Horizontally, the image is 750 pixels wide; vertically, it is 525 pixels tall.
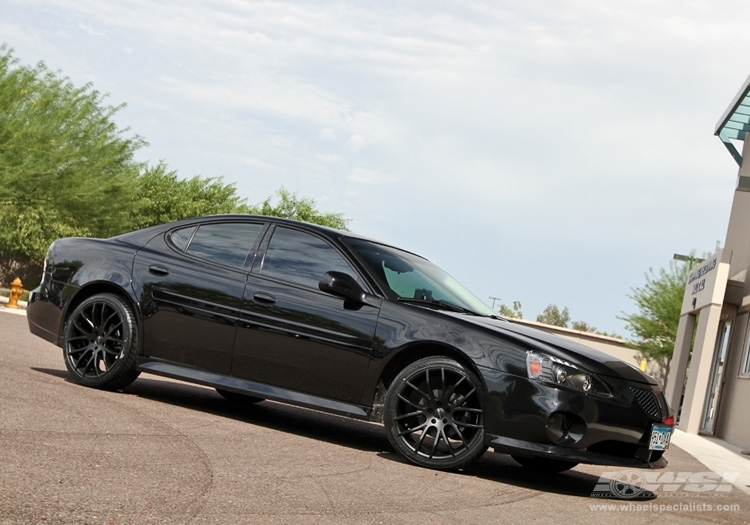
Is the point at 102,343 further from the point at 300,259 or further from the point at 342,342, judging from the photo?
the point at 342,342

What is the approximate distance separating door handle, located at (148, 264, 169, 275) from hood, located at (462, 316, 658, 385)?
7.98ft

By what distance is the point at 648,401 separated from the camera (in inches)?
259

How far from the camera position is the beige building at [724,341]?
19.5 meters

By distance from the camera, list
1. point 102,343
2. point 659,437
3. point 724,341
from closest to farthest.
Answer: point 659,437 → point 102,343 → point 724,341

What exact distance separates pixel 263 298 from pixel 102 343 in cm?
153

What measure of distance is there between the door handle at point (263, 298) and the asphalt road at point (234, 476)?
0.90 meters

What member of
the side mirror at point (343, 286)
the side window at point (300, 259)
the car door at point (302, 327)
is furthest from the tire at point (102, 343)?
the side mirror at point (343, 286)

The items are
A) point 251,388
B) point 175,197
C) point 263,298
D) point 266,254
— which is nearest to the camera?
point 251,388

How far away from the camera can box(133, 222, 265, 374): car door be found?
24.4 ft

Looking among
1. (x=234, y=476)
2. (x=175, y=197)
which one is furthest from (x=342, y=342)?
(x=175, y=197)

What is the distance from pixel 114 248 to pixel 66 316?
678mm

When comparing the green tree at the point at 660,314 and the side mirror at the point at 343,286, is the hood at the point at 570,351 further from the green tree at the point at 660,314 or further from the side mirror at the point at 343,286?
the green tree at the point at 660,314

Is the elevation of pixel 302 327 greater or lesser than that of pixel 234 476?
greater

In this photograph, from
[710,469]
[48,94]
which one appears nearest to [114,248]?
[710,469]
